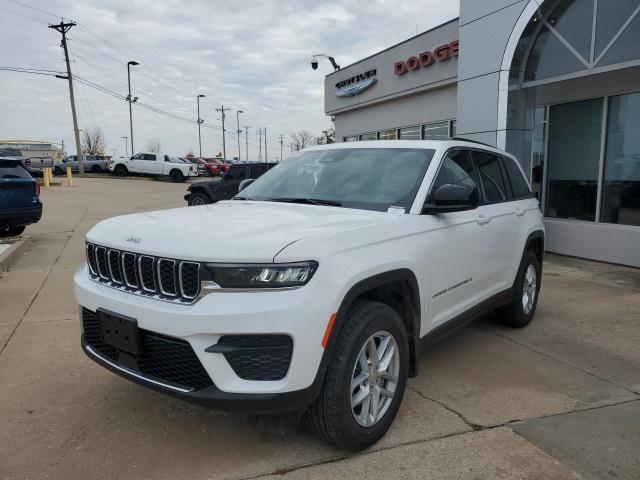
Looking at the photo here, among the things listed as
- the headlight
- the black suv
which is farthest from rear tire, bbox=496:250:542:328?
the black suv

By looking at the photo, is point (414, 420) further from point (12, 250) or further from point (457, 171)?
point (12, 250)

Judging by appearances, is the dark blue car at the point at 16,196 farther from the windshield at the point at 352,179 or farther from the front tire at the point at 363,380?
the front tire at the point at 363,380

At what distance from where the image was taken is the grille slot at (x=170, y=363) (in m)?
2.53

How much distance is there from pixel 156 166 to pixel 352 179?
33.3 metres

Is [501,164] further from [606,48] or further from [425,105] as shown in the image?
[425,105]

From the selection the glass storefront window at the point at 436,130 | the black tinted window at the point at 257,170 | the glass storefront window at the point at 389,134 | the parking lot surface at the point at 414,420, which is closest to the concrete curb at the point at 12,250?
the parking lot surface at the point at 414,420

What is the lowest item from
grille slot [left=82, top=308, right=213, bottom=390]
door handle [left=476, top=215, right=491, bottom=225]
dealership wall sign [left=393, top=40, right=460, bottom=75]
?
grille slot [left=82, top=308, right=213, bottom=390]

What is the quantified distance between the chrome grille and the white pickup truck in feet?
106

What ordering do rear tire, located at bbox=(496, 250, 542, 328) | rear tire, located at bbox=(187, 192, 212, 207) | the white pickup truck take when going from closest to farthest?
rear tire, located at bbox=(496, 250, 542, 328) < rear tire, located at bbox=(187, 192, 212, 207) < the white pickup truck

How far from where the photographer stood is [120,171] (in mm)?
36812

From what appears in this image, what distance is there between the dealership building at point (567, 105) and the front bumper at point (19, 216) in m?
8.39

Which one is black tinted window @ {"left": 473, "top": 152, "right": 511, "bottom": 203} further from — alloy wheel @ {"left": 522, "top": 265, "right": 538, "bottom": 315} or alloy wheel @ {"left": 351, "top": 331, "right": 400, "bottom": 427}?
alloy wheel @ {"left": 351, "top": 331, "right": 400, "bottom": 427}

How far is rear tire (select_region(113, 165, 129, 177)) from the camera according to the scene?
36.5m

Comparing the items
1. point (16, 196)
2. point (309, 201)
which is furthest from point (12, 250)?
point (309, 201)
